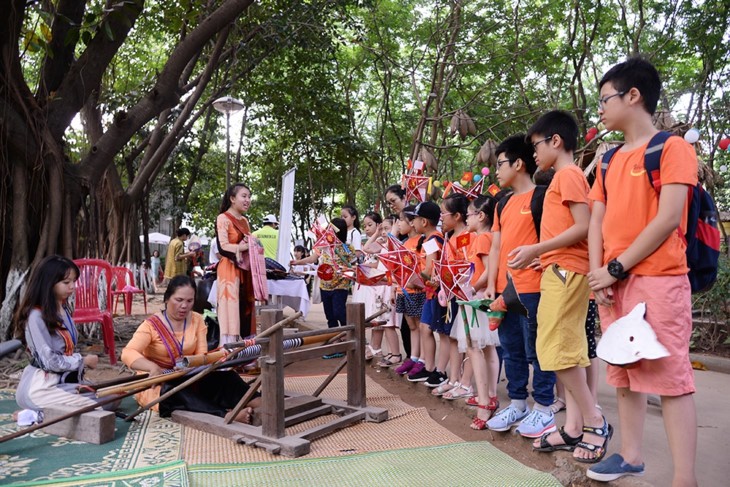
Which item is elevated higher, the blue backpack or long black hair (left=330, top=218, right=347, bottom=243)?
long black hair (left=330, top=218, right=347, bottom=243)

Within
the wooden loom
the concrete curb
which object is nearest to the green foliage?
the concrete curb

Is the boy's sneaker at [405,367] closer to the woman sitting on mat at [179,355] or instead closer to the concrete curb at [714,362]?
the woman sitting on mat at [179,355]

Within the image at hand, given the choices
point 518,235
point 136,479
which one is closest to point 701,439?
point 518,235

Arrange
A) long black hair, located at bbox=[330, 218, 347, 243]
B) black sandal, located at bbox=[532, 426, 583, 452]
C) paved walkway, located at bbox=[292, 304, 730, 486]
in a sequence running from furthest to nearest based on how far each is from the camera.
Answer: long black hair, located at bbox=[330, 218, 347, 243]
black sandal, located at bbox=[532, 426, 583, 452]
paved walkway, located at bbox=[292, 304, 730, 486]

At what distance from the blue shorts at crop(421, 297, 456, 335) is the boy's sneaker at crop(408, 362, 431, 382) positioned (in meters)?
0.52

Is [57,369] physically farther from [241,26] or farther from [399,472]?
[241,26]

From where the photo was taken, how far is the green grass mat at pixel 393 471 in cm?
274

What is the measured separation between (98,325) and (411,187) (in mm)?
3931

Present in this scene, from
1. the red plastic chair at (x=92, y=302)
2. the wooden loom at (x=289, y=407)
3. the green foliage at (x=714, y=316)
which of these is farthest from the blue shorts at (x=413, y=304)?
the green foliage at (x=714, y=316)

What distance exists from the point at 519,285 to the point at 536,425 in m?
0.75

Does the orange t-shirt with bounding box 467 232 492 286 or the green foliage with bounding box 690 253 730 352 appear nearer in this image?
the orange t-shirt with bounding box 467 232 492 286

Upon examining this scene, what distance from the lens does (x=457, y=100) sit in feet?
44.3

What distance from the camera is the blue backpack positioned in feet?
7.30

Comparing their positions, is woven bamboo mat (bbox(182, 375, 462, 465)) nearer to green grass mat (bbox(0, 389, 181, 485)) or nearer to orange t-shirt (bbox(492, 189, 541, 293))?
green grass mat (bbox(0, 389, 181, 485))
